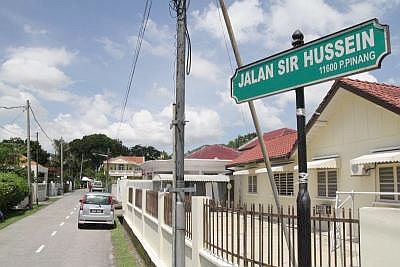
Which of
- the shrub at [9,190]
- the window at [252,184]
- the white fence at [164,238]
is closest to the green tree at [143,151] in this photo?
the shrub at [9,190]

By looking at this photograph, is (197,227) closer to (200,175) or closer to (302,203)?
(302,203)

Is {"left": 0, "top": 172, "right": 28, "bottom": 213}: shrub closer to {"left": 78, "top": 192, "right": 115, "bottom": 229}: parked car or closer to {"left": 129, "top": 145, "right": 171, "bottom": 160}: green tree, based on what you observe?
{"left": 78, "top": 192, "right": 115, "bottom": 229}: parked car

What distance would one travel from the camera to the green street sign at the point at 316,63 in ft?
9.39

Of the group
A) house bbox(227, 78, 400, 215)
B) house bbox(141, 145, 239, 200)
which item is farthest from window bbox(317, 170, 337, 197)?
house bbox(141, 145, 239, 200)

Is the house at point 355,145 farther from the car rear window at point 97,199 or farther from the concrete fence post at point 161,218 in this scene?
the car rear window at point 97,199

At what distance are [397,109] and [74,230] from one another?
50.2 feet

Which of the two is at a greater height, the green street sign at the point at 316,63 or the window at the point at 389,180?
the green street sign at the point at 316,63

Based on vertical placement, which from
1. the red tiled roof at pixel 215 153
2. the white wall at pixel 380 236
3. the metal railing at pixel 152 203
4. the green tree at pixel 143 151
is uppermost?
the green tree at pixel 143 151

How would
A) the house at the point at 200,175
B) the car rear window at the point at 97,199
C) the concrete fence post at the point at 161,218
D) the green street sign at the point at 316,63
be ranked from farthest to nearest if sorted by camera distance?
the house at the point at 200,175, the car rear window at the point at 97,199, the concrete fence post at the point at 161,218, the green street sign at the point at 316,63

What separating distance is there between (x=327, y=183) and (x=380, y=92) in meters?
4.47

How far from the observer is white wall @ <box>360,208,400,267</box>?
9.95 feet

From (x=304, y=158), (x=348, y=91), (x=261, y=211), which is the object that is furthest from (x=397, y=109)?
(x=304, y=158)

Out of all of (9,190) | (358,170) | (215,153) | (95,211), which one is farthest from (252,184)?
(215,153)

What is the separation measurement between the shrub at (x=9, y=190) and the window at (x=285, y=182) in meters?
15.6
